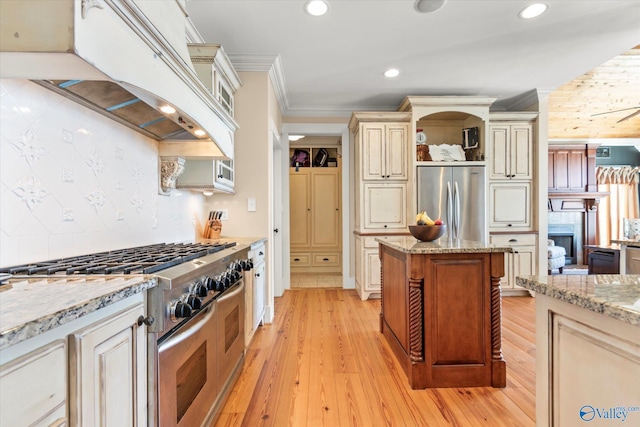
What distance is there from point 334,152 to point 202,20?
13.1 feet

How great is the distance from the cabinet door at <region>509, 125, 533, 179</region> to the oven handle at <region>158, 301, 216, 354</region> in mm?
4217

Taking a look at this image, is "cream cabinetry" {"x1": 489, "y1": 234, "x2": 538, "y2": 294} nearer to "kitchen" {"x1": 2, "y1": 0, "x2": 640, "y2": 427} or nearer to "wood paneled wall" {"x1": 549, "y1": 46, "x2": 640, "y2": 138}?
"wood paneled wall" {"x1": 549, "y1": 46, "x2": 640, "y2": 138}

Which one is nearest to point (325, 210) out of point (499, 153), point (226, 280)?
point (499, 153)

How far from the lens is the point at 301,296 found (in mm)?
4309

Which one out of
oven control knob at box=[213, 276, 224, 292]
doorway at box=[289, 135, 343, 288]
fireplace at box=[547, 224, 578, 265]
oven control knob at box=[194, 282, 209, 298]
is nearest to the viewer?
oven control knob at box=[194, 282, 209, 298]

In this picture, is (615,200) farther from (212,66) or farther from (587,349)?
(212,66)

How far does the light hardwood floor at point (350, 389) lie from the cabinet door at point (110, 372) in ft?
2.96

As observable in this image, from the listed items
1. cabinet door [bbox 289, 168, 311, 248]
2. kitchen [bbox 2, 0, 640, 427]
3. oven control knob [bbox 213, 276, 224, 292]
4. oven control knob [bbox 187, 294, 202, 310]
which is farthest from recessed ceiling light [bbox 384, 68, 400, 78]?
oven control knob [bbox 187, 294, 202, 310]

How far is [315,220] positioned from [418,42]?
3843 millimetres

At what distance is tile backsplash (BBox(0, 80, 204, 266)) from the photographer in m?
1.12

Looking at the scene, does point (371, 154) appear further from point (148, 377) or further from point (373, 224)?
point (148, 377)

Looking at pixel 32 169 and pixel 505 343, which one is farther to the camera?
pixel 505 343

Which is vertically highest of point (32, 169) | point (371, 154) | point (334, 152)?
point (334, 152)

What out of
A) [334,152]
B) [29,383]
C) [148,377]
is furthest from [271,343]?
[334,152]
